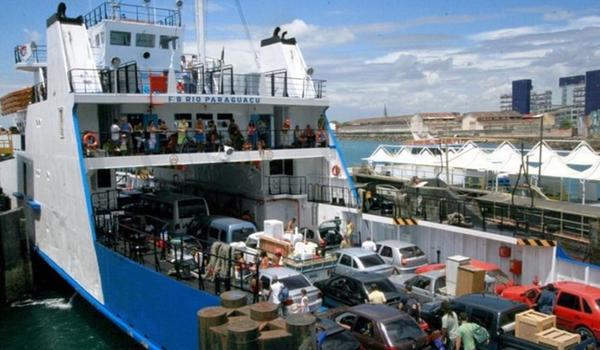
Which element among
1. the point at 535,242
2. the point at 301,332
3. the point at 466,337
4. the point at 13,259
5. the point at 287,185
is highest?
the point at 287,185

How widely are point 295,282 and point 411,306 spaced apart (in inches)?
93.7

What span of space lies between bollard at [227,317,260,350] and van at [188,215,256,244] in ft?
30.0

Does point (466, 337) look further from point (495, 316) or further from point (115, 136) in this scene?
point (115, 136)

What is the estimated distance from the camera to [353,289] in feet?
37.8

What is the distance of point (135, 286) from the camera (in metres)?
12.8

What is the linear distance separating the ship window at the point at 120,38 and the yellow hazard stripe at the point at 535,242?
14022mm

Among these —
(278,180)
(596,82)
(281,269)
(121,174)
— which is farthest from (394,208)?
(596,82)

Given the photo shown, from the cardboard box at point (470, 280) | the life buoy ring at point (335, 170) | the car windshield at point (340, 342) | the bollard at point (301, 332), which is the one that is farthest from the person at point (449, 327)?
the life buoy ring at point (335, 170)

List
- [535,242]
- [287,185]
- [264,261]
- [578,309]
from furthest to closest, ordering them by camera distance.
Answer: [287,185]
[535,242]
[264,261]
[578,309]

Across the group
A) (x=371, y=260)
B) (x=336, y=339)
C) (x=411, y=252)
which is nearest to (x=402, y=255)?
(x=411, y=252)

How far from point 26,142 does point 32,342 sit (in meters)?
8.21

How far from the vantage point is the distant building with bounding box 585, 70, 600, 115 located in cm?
17538

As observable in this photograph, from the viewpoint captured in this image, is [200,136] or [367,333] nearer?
[367,333]

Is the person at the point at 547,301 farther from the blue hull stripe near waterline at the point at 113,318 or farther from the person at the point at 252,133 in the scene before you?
the person at the point at 252,133
